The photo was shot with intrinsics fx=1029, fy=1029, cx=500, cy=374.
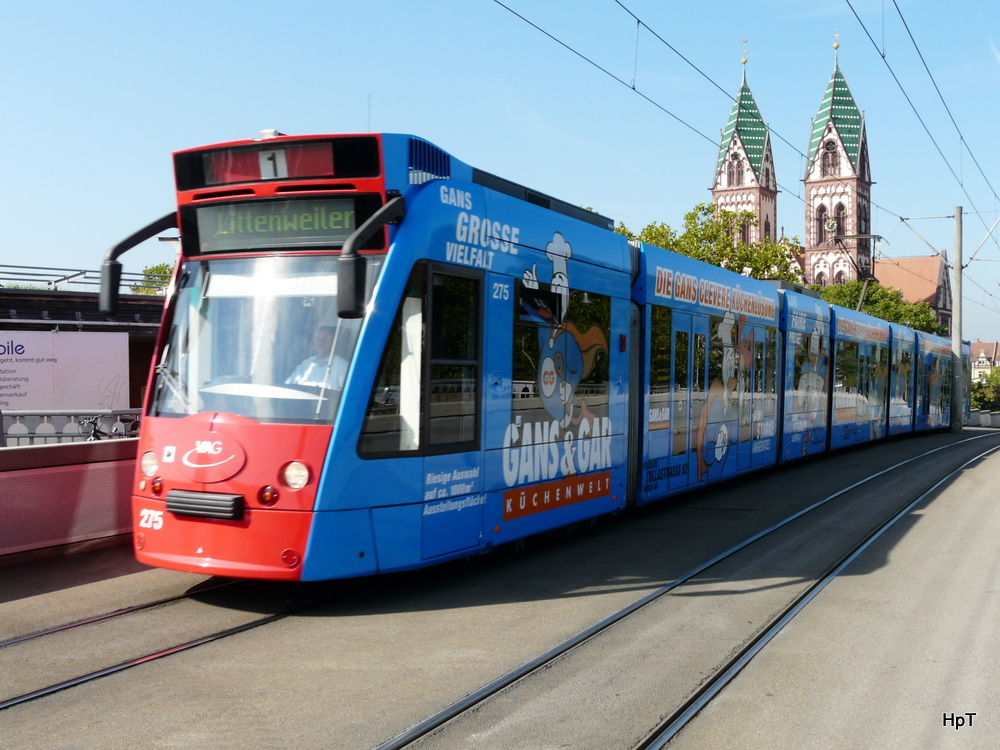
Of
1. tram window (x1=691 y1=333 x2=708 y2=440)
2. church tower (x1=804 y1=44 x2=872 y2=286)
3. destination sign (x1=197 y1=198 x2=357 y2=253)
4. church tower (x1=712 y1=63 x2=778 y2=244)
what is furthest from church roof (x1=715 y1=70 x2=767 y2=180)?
destination sign (x1=197 y1=198 x2=357 y2=253)

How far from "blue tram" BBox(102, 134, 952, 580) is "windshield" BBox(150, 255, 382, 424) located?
0.5 inches

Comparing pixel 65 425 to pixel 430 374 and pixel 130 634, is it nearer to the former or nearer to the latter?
pixel 130 634

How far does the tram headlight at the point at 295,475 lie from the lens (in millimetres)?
6395

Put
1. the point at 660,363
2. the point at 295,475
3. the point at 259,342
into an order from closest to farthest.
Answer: the point at 295,475 → the point at 259,342 → the point at 660,363

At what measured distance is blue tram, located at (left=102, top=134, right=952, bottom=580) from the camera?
6.46 meters

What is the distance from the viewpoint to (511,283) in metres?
8.00

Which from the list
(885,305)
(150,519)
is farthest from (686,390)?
(885,305)

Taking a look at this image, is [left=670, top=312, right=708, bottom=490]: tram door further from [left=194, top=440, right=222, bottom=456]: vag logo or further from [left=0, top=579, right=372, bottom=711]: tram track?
[left=194, top=440, right=222, bottom=456]: vag logo

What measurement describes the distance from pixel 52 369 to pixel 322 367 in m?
22.7

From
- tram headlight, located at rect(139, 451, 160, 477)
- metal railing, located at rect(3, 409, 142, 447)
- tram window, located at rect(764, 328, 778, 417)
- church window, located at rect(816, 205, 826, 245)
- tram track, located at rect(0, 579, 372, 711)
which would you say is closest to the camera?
tram track, located at rect(0, 579, 372, 711)

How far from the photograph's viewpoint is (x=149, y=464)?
693 centimetres

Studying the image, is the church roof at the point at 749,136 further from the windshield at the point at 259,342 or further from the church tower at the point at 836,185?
the windshield at the point at 259,342

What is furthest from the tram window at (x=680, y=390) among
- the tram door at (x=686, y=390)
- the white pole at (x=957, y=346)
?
the white pole at (x=957, y=346)

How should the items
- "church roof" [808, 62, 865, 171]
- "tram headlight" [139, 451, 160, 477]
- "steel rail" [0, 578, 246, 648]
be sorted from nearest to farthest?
"steel rail" [0, 578, 246, 648] < "tram headlight" [139, 451, 160, 477] < "church roof" [808, 62, 865, 171]
